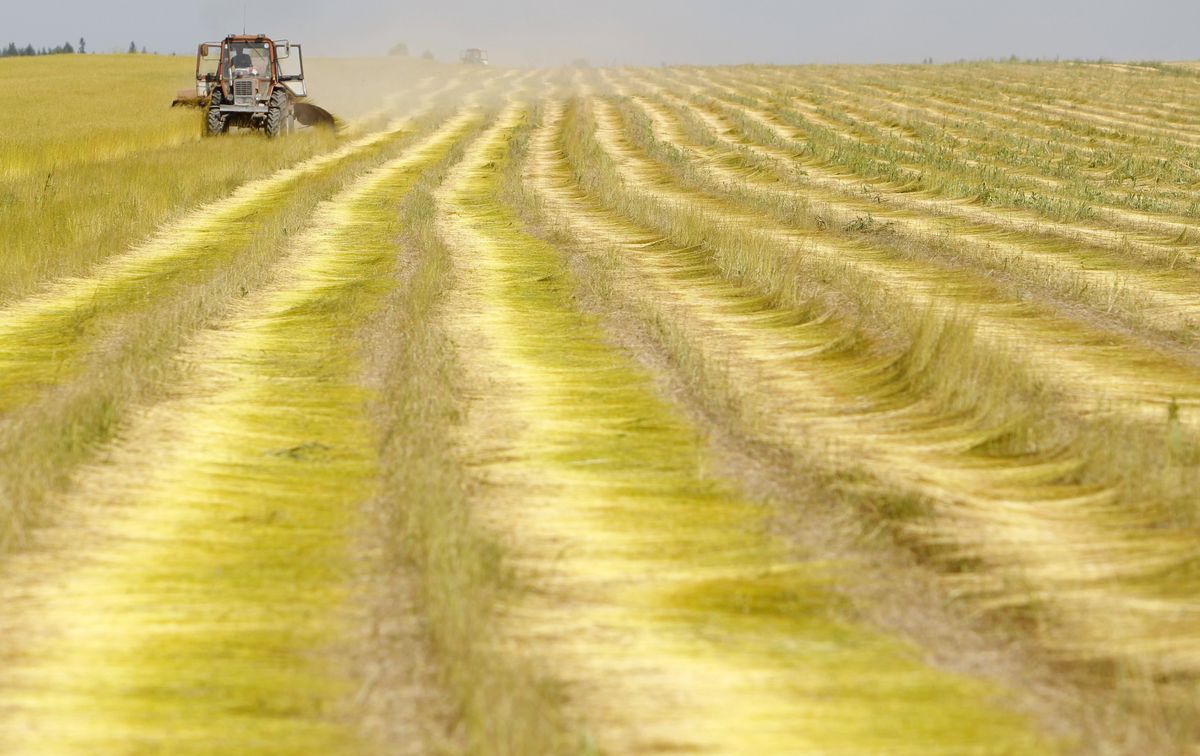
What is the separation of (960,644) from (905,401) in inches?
107

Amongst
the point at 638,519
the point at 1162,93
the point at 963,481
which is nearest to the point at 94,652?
the point at 638,519

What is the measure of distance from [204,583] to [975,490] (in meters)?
2.57

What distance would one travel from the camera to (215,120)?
80.3 ft

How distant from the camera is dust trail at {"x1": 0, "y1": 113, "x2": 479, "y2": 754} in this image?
3064 mm

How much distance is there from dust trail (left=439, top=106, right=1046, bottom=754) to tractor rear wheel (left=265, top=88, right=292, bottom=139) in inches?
744

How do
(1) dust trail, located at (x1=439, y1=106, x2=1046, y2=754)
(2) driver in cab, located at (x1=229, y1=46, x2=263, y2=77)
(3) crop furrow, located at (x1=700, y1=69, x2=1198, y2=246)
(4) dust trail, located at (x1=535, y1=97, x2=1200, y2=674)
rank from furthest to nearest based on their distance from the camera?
(2) driver in cab, located at (x1=229, y1=46, x2=263, y2=77) < (3) crop furrow, located at (x1=700, y1=69, x2=1198, y2=246) < (4) dust trail, located at (x1=535, y1=97, x2=1200, y2=674) < (1) dust trail, located at (x1=439, y1=106, x2=1046, y2=754)

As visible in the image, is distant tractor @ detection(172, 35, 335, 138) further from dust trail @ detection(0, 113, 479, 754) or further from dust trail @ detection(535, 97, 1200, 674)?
dust trail @ detection(0, 113, 479, 754)

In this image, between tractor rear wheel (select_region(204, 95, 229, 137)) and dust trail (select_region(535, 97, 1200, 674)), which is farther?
tractor rear wheel (select_region(204, 95, 229, 137))

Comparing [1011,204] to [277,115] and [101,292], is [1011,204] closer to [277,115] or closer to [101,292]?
[101,292]

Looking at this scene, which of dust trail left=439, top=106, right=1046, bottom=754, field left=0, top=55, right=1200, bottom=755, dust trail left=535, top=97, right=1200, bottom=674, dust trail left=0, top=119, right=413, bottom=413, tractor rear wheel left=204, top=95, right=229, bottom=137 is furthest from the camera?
tractor rear wheel left=204, top=95, right=229, bottom=137

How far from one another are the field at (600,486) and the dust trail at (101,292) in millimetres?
58

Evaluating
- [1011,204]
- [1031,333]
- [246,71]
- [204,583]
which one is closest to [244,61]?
[246,71]

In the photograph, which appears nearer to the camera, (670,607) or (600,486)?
(670,607)

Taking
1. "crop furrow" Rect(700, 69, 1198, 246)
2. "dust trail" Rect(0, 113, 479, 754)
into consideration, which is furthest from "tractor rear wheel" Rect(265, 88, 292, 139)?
"dust trail" Rect(0, 113, 479, 754)
